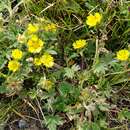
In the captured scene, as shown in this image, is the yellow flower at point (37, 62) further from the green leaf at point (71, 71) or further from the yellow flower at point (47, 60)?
the green leaf at point (71, 71)

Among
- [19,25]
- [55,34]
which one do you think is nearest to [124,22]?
[55,34]

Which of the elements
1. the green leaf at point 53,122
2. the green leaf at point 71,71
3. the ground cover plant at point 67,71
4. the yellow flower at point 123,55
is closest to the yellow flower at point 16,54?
the ground cover plant at point 67,71

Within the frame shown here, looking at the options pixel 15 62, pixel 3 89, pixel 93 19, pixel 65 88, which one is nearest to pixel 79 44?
pixel 93 19

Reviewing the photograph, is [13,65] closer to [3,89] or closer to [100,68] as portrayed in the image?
[3,89]

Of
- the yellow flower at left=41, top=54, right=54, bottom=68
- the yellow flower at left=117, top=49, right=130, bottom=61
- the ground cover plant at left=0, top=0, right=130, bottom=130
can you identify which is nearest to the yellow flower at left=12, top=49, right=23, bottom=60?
the ground cover plant at left=0, top=0, right=130, bottom=130

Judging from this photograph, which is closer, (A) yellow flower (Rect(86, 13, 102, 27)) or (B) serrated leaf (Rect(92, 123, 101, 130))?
(B) serrated leaf (Rect(92, 123, 101, 130))

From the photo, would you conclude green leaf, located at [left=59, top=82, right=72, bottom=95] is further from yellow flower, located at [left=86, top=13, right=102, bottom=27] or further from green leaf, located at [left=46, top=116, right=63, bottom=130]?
yellow flower, located at [left=86, top=13, right=102, bottom=27]
